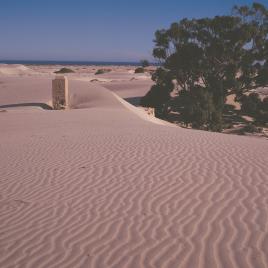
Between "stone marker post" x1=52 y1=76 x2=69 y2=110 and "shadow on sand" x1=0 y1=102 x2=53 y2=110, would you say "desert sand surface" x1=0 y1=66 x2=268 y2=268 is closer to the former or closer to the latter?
"stone marker post" x1=52 y1=76 x2=69 y2=110

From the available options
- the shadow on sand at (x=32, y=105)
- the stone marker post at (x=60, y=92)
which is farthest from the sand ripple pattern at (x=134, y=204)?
the shadow on sand at (x=32, y=105)

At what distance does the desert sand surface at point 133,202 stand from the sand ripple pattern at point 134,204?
1 cm

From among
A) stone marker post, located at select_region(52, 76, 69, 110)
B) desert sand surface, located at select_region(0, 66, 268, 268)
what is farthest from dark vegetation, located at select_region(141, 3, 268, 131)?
desert sand surface, located at select_region(0, 66, 268, 268)

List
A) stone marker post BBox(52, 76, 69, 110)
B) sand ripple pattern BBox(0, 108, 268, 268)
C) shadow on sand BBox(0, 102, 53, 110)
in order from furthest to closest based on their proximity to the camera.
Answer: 1. shadow on sand BBox(0, 102, 53, 110)
2. stone marker post BBox(52, 76, 69, 110)
3. sand ripple pattern BBox(0, 108, 268, 268)

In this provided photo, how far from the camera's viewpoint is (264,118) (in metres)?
25.5

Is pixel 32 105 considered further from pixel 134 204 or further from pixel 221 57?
pixel 134 204

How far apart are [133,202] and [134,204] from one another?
9cm

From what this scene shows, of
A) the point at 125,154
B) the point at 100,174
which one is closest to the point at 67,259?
the point at 100,174

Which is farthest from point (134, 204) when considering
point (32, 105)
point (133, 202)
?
point (32, 105)

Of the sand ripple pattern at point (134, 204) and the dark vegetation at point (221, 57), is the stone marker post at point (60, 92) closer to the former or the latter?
the dark vegetation at point (221, 57)

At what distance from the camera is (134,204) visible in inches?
239

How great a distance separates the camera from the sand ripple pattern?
14.7 feet

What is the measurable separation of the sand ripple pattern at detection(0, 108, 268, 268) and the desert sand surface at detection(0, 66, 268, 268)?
0.01 meters

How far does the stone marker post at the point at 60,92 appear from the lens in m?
22.2
